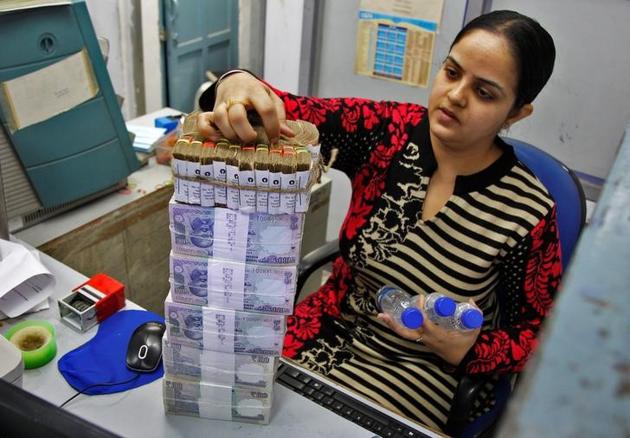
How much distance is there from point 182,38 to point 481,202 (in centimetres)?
188

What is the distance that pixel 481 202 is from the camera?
4.21 ft

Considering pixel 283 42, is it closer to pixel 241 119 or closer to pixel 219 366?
pixel 241 119

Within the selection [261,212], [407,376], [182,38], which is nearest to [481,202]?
[407,376]

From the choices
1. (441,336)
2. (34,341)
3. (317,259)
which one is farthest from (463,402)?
(34,341)

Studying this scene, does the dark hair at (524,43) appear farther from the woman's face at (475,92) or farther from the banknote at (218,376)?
the banknote at (218,376)

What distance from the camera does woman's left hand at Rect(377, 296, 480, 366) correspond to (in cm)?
116

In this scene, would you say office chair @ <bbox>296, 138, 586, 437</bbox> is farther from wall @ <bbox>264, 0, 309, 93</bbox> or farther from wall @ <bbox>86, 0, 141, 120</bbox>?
wall @ <bbox>86, 0, 141, 120</bbox>

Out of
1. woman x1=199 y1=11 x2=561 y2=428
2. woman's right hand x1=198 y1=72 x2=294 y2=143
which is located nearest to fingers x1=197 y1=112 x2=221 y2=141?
woman's right hand x1=198 y1=72 x2=294 y2=143

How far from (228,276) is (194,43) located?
2.15 meters

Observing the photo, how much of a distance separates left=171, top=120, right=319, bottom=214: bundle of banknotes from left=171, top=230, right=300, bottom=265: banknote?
53 mm

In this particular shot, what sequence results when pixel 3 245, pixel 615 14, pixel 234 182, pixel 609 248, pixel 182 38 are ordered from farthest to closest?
pixel 182 38 → pixel 615 14 → pixel 3 245 → pixel 234 182 → pixel 609 248

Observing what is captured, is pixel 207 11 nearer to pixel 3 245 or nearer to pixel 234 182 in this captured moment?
pixel 3 245

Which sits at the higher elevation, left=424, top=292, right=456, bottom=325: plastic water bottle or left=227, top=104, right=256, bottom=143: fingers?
left=227, top=104, right=256, bottom=143: fingers

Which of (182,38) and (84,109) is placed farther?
(182,38)
